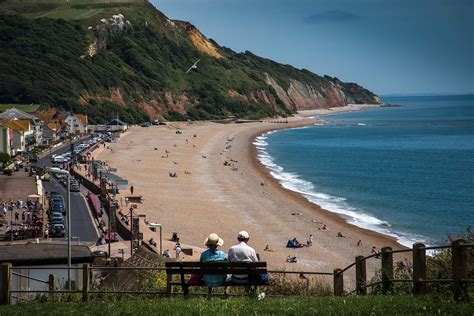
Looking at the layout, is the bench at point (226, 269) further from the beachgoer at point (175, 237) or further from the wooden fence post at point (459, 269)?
the beachgoer at point (175, 237)

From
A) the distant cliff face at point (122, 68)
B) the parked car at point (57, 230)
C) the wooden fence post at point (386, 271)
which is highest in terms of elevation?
the distant cliff face at point (122, 68)

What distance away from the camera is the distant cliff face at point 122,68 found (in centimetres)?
11356

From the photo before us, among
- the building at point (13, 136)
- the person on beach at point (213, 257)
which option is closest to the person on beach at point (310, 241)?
the person on beach at point (213, 257)

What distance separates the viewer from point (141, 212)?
4012 cm

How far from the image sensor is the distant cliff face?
113562mm

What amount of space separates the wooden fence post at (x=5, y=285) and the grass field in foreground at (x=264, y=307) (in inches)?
33.8

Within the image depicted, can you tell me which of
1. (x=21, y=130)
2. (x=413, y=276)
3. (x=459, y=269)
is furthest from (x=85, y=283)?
(x=21, y=130)

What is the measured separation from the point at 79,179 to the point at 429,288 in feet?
138

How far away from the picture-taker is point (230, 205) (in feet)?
148

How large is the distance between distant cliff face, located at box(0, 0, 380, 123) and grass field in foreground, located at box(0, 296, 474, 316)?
98.5 metres

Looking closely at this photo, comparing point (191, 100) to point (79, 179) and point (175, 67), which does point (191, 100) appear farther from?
point (79, 179)

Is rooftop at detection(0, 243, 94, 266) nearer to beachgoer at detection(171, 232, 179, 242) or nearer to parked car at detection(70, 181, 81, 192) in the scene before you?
beachgoer at detection(171, 232, 179, 242)

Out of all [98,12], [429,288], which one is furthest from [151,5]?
[429,288]

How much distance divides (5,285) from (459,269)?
6124 mm
